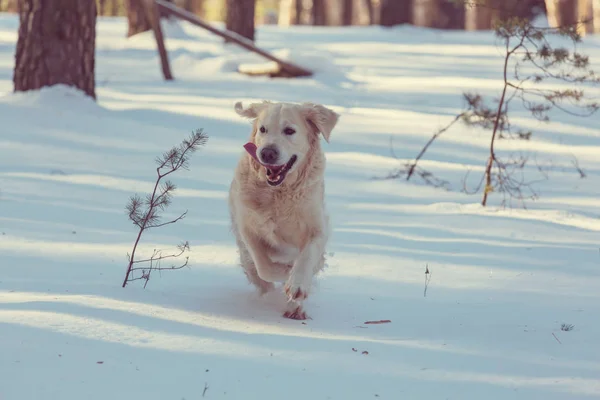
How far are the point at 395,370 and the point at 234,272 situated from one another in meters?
2.17

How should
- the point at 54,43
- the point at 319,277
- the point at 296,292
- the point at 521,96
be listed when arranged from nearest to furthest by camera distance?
the point at 296,292
the point at 319,277
the point at 521,96
the point at 54,43

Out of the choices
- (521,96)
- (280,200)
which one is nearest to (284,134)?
(280,200)

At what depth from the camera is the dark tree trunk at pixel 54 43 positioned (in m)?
9.40

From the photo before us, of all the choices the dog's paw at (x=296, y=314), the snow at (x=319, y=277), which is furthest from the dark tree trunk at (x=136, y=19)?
the dog's paw at (x=296, y=314)

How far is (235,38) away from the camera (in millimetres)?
12781

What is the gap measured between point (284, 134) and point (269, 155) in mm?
270

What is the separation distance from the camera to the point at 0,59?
547 inches

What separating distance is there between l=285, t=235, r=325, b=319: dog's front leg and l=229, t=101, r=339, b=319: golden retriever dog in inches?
1.1

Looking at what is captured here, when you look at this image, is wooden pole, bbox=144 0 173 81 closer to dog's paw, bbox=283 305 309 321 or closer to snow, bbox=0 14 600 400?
snow, bbox=0 14 600 400

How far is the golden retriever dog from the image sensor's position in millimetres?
5184

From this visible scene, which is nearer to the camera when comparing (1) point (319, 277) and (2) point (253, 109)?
(2) point (253, 109)

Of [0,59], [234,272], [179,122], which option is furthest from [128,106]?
[234,272]

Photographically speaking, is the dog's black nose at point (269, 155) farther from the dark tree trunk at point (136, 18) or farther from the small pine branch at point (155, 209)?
the dark tree trunk at point (136, 18)

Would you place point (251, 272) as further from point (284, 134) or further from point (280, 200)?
point (284, 134)
